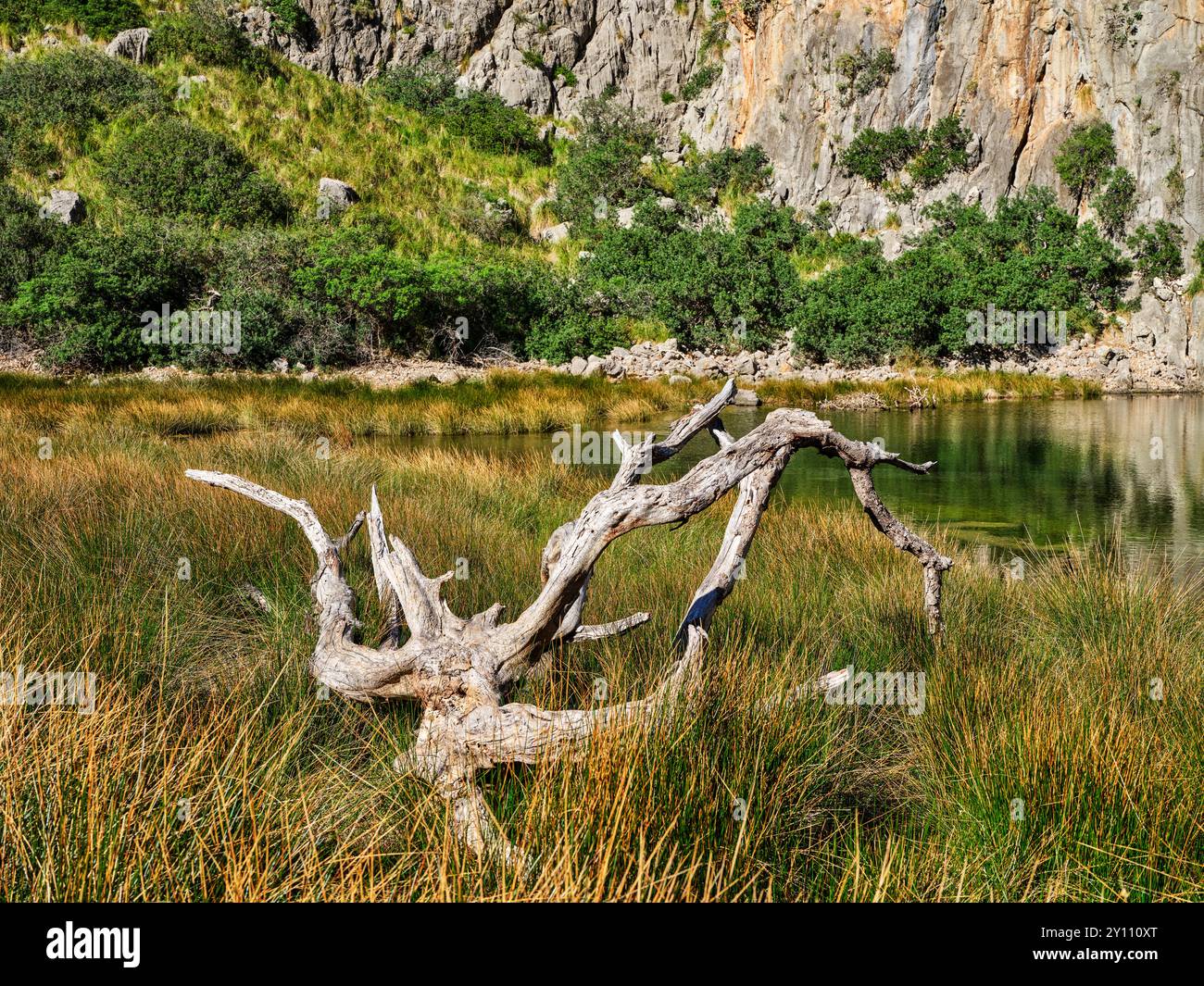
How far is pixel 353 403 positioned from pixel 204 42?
28.8 meters

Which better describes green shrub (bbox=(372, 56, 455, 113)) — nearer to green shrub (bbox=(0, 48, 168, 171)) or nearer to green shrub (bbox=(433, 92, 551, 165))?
green shrub (bbox=(433, 92, 551, 165))

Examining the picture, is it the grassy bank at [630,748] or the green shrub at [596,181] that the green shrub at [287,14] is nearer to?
the green shrub at [596,181]

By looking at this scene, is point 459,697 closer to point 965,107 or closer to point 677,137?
point 965,107

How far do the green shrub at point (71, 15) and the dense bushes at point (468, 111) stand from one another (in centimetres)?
1140

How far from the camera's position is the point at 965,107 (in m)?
35.0

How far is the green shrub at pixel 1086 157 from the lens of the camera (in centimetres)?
3122

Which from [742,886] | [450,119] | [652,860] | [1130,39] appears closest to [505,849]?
[652,860]

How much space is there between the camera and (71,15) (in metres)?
36.2

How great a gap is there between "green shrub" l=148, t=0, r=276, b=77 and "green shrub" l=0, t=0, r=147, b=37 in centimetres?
156

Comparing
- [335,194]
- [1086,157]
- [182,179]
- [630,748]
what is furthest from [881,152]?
[630,748]

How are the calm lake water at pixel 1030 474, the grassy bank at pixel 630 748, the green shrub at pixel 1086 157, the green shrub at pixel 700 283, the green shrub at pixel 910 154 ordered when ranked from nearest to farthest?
1. the grassy bank at pixel 630 748
2. the calm lake water at pixel 1030 474
3. the green shrub at pixel 700 283
4. the green shrub at pixel 1086 157
5. the green shrub at pixel 910 154

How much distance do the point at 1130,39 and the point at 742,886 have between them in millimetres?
37524

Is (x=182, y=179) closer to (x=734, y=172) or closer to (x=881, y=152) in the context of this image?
(x=734, y=172)

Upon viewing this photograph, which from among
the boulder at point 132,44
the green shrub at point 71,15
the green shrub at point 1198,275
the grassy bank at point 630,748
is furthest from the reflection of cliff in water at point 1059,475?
the green shrub at point 71,15
